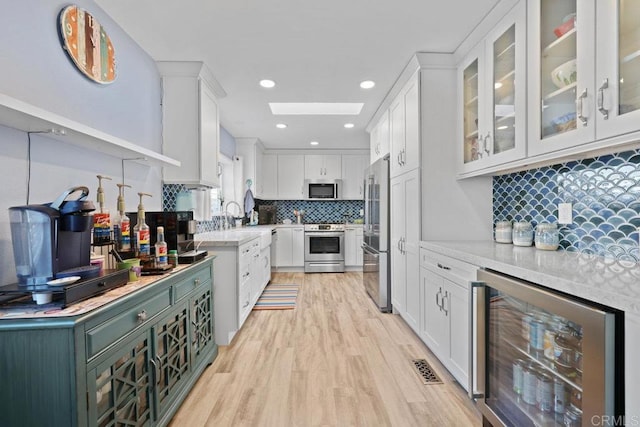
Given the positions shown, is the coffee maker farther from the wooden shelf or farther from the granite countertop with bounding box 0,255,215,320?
the wooden shelf

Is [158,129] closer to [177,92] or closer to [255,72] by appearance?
[177,92]

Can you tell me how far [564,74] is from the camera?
1.48 metres

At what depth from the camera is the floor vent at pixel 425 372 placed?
204 centimetres

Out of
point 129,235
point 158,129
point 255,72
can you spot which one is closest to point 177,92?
point 158,129

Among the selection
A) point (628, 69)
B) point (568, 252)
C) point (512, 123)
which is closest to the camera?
point (628, 69)

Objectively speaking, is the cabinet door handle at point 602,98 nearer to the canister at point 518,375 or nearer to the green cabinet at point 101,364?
the canister at point 518,375

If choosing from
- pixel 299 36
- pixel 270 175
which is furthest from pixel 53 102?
pixel 270 175

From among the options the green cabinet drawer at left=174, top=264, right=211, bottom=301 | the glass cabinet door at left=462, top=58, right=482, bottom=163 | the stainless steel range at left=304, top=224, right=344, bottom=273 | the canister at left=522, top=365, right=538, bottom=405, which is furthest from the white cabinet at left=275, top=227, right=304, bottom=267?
the canister at left=522, top=365, right=538, bottom=405

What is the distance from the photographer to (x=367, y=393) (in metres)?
1.91

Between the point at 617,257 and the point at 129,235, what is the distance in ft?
8.33

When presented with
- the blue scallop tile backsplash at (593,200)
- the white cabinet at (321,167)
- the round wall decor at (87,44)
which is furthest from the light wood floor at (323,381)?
the white cabinet at (321,167)

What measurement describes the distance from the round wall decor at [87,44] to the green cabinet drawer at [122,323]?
1.36 m

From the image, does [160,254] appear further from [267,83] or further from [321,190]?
[321,190]

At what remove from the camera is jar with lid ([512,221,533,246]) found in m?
1.98
